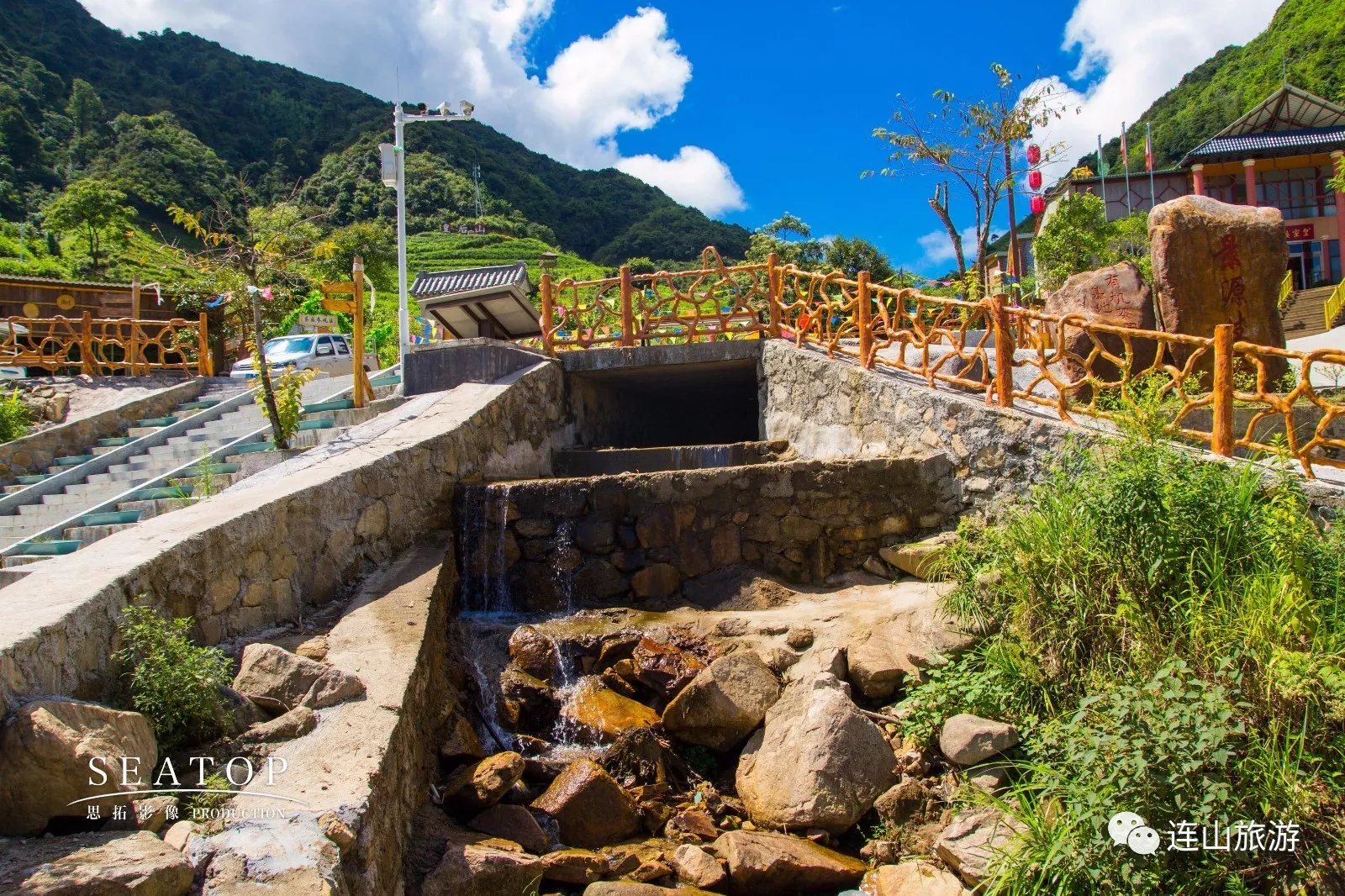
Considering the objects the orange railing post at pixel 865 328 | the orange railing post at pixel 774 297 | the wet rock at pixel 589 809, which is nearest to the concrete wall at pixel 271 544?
the wet rock at pixel 589 809

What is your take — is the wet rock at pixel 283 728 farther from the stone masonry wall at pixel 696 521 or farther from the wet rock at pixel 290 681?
the stone masonry wall at pixel 696 521

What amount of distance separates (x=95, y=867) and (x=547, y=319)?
9285 mm

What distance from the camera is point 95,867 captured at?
296cm

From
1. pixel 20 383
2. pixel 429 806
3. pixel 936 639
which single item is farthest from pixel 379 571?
pixel 20 383

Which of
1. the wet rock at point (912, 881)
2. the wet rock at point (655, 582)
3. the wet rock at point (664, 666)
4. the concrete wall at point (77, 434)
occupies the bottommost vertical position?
the wet rock at point (912, 881)

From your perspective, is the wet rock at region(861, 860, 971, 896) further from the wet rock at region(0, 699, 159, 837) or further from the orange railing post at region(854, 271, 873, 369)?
the orange railing post at region(854, 271, 873, 369)

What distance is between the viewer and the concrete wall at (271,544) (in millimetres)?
3816

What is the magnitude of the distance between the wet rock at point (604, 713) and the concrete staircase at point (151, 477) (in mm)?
3645

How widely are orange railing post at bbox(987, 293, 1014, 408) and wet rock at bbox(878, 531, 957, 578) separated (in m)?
1.26

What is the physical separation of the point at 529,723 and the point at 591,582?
6.13 ft

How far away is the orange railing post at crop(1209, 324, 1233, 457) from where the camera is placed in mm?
6461

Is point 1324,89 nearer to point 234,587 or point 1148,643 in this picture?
point 1148,643

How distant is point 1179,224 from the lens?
9883mm

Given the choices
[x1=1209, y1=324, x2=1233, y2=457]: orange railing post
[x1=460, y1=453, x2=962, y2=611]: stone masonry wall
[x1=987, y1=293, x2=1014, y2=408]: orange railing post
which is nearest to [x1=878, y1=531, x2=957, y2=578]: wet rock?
[x1=460, y1=453, x2=962, y2=611]: stone masonry wall
